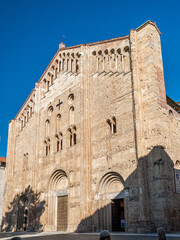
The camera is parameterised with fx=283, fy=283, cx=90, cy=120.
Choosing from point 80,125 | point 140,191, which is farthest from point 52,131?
point 140,191

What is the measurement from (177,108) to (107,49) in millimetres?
6761

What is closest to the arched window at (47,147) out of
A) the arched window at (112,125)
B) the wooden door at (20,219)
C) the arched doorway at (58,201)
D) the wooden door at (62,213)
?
the arched doorway at (58,201)

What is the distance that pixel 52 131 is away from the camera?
79.7 ft

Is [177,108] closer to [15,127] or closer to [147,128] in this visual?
[147,128]

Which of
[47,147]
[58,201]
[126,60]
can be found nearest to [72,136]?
[47,147]

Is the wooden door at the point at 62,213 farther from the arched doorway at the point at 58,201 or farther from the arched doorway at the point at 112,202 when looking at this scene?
the arched doorway at the point at 112,202

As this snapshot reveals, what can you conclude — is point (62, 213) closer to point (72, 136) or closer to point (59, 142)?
point (59, 142)

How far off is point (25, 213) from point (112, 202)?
10650 mm

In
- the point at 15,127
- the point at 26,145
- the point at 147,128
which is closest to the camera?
the point at 147,128

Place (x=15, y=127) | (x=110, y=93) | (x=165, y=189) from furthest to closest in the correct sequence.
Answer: (x=15, y=127) < (x=110, y=93) < (x=165, y=189)

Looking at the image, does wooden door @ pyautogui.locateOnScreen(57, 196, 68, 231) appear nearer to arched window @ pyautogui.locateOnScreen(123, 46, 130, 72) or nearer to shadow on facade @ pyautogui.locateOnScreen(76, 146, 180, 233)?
shadow on facade @ pyautogui.locateOnScreen(76, 146, 180, 233)

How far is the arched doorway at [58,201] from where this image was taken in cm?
2089

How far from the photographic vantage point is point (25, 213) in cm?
2500

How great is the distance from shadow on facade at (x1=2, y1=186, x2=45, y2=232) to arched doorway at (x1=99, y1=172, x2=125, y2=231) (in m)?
6.70
